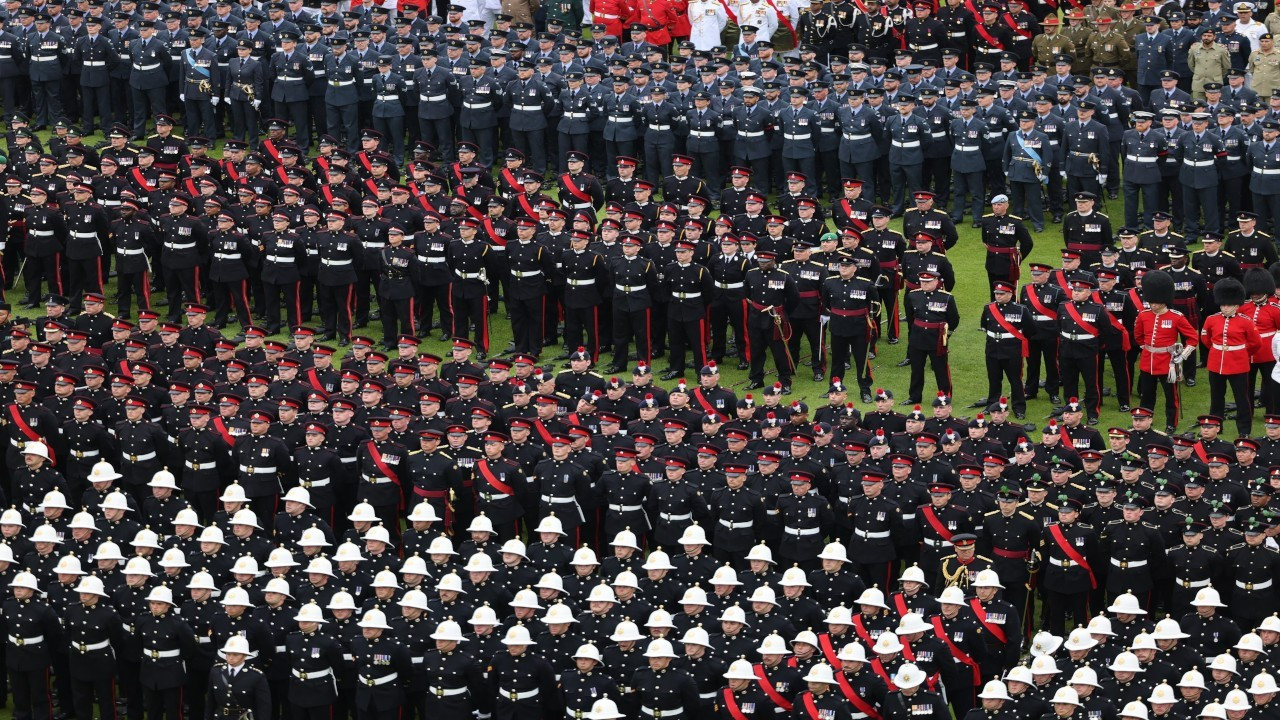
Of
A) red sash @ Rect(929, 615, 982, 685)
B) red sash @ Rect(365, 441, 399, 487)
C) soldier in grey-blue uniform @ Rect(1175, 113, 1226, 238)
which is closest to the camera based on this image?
red sash @ Rect(929, 615, 982, 685)

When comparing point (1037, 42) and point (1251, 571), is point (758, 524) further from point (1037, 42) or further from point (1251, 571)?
point (1037, 42)

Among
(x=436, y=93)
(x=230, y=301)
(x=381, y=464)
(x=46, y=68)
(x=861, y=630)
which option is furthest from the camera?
→ (x=46, y=68)

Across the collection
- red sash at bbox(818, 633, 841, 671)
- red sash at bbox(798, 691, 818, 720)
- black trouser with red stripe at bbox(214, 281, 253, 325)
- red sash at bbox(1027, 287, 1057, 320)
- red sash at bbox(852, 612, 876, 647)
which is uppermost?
red sash at bbox(1027, 287, 1057, 320)

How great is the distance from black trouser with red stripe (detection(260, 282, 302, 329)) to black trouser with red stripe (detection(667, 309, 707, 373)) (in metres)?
5.59

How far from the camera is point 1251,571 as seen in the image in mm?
25344

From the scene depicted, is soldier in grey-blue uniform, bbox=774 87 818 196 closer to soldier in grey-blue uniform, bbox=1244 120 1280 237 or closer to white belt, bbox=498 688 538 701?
soldier in grey-blue uniform, bbox=1244 120 1280 237

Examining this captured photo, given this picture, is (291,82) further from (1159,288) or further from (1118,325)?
(1159,288)

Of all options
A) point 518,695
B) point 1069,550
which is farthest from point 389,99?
point 518,695

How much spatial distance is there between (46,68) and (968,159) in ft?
54.3

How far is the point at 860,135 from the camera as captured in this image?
37594mm

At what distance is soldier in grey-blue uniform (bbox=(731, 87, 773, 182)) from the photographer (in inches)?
1496

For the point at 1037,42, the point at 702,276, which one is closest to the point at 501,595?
the point at 702,276

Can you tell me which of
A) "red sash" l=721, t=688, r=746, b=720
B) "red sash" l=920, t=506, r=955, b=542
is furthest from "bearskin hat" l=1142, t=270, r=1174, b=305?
"red sash" l=721, t=688, r=746, b=720

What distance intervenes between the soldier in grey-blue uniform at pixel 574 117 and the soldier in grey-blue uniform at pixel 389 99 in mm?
2831
